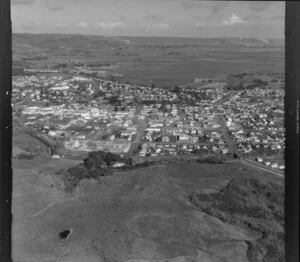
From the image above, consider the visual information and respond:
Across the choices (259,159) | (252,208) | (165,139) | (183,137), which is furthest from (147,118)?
(252,208)

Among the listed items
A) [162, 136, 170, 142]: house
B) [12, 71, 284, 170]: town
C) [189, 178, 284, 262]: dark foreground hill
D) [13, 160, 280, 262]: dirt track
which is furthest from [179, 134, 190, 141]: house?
[189, 178, 284, 262]: dark foreground hill

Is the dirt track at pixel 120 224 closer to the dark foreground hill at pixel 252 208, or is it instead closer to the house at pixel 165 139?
the dark foreground hill at pixel 252 208

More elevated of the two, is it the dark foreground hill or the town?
the town

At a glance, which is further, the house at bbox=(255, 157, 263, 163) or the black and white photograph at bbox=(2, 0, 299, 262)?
the house at bbox=(255, 157, 263, 163)

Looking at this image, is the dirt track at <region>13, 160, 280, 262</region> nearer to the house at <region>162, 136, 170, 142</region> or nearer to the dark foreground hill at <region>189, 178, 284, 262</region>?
the dark foreground hill at <region>189, 178, 284, 262</region>

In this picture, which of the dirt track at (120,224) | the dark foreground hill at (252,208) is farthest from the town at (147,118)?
the dirt track at (120,224)
